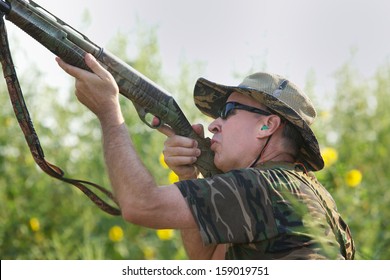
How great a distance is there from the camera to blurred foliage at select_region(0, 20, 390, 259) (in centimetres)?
607

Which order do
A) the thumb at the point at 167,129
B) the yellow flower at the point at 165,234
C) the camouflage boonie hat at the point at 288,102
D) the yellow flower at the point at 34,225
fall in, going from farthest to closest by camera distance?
the yellow flower at the point at 34,225 → the yellow flower at the point at 165,234 → the thumb at the point at 167,129 → the camouflage boonie hat at the point at 288,102

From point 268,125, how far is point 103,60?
2.72ft

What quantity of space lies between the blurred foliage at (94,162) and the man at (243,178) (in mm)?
2258

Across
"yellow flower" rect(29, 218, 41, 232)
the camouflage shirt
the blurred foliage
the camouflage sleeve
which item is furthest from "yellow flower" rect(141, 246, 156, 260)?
the camouflage sleeve

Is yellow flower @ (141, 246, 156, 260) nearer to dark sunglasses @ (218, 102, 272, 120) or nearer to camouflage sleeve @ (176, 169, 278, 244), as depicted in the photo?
dark sunglasses @ (218, 102, 272, 120)

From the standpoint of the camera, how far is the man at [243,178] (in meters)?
3.07

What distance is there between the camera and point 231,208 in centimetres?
309

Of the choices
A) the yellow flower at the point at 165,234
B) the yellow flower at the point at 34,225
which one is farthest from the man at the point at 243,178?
the yellow flower at the point at 34,225

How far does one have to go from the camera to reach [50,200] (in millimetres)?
6504

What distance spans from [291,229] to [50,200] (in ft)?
12.3

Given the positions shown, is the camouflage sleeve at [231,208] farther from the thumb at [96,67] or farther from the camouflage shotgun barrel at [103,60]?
the thumb at [96,67]

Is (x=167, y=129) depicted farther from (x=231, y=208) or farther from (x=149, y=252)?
(x=149, y=252)

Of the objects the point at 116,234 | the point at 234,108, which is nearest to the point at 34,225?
the point at 116,234
